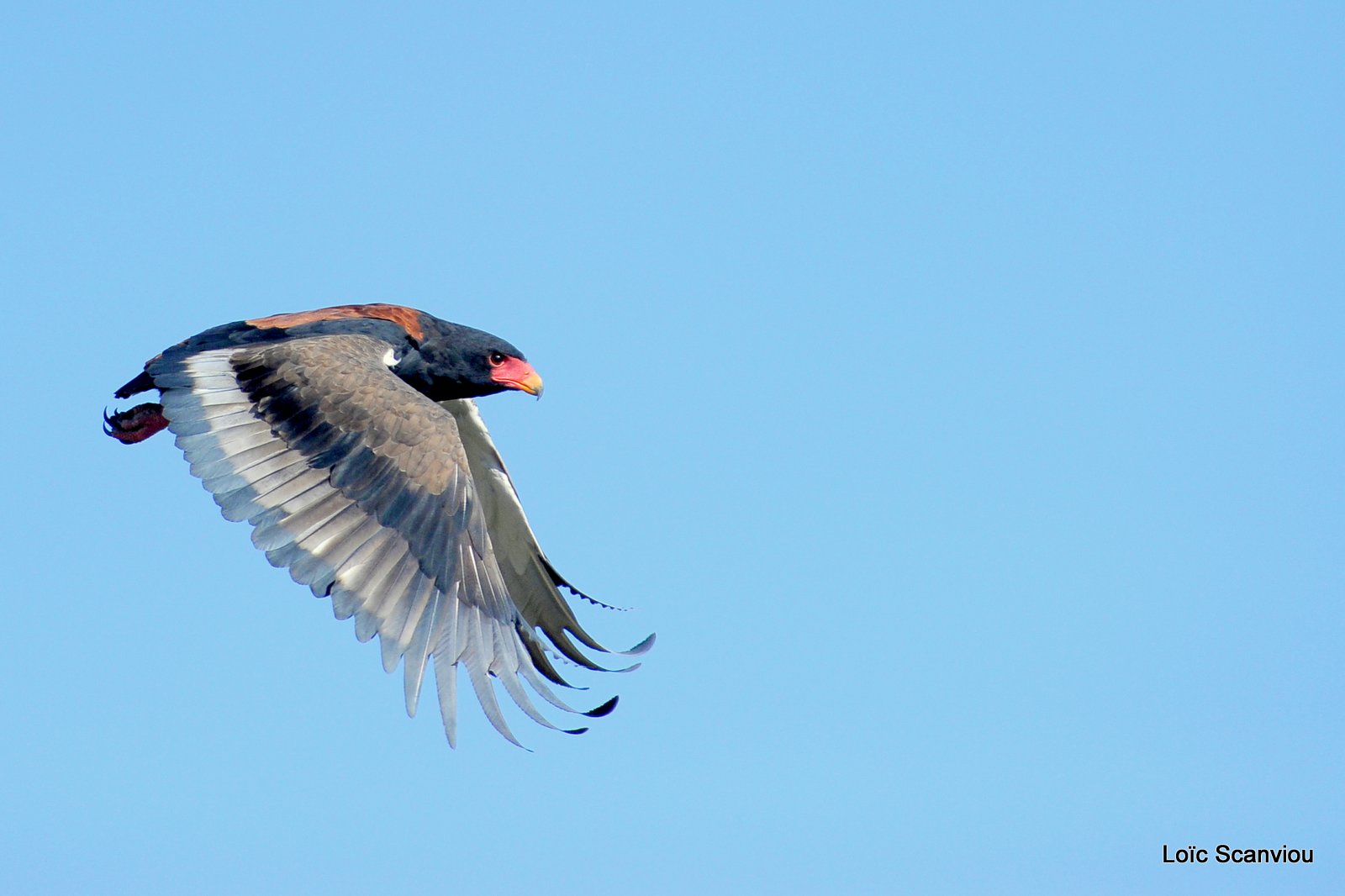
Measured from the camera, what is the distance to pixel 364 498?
8.30 metres

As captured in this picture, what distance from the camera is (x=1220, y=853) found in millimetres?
9789

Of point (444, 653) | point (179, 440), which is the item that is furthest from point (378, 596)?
point (179, 440)

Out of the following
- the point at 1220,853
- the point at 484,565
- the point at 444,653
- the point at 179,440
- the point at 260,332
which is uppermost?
the point at 260,332

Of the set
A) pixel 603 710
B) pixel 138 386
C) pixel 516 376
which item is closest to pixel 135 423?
pixel 138 386

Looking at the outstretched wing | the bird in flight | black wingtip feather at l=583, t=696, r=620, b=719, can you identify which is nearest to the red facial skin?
the bird in flight

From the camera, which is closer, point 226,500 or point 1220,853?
point 226,500

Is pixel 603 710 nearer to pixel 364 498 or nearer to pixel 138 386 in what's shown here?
pixel 364 498

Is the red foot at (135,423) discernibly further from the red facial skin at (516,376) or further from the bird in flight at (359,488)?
the red facial skin at (516,376)

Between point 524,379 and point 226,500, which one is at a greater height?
point 524,379

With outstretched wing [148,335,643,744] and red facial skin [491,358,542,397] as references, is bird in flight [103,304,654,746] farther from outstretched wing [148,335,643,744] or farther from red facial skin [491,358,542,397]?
red facial skin [491,358,542,397]

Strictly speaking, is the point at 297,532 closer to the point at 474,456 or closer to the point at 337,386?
the point at 337,386

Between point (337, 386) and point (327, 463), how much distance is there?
0.52m

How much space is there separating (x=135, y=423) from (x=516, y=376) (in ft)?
8.50

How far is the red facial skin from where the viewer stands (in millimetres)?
10219
